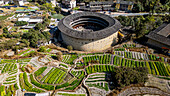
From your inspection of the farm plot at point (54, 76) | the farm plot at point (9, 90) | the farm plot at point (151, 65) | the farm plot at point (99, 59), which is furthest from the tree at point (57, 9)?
the farm plot at point (9, 90)

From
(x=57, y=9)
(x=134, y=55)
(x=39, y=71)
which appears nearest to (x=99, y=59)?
(x=134, y=55)

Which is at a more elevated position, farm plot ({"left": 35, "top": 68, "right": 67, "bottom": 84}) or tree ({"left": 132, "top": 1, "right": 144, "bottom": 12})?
tree ({"left": 132, "top": 1, "right": 144, "bottom": 12})

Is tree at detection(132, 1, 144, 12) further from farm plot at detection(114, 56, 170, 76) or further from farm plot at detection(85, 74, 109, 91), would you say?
farm plot at detection(85, 74, 109, 91)

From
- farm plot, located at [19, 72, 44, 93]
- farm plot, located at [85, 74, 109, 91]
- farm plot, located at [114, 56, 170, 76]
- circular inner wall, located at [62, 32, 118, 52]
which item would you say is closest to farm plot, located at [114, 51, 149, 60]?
farm plot, located at [114, 56, 170, 76]

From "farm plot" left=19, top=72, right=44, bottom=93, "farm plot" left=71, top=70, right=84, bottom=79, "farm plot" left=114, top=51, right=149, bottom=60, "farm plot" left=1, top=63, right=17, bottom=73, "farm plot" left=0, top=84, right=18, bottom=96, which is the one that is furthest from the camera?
"farm plot" left=114, top=51, right=149, bottom=60

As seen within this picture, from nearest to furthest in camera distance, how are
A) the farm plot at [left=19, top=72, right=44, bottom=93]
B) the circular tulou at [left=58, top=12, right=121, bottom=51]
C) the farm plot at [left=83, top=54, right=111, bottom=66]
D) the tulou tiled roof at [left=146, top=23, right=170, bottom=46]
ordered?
the farm plot at [left=19, top=72, right=44, bottom=93] → the farm plot at [left=83, top=54, right=111, bottom=66] → the tulou tiled roof at [left=146, top=23, right=170, bottom=46] → the circular tulou at [left=58, top=12, right=121, bottom=51]

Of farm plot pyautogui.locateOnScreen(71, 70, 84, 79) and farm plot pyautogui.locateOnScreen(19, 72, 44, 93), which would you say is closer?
farm plot pyautogui.locateOnScreen(19, 72, 44, 93)

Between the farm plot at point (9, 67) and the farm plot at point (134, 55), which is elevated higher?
the farm plot at point (134, 55)

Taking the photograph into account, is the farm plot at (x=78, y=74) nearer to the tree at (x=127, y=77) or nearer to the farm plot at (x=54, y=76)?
the farm plot at (x=54, y=76)

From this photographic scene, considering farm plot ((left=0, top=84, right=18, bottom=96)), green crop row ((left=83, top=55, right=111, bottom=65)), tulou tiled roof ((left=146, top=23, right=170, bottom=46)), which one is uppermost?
tulou tiled roof ((left=146, top=23, right=170, bottom=46))
